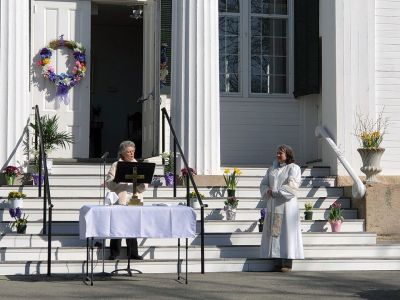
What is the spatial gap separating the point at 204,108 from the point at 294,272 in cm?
332

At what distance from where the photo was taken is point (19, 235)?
473 inches

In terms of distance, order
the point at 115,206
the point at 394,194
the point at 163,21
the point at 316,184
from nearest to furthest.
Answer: the point at 115,206, the point at 394,194, the point at 316,184, the point at 163,21

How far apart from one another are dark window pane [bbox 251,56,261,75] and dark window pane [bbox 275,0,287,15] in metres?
0.90

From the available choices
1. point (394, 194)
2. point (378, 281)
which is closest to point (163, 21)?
point (394, 194)

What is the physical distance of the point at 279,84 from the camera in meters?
17.1

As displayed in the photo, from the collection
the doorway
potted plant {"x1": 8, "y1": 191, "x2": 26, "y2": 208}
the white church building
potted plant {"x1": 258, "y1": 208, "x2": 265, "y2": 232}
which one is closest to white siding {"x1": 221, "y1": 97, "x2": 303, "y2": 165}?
the white church building

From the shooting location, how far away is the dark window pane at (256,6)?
1711 cm

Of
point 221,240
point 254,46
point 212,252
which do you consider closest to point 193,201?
point 221,240

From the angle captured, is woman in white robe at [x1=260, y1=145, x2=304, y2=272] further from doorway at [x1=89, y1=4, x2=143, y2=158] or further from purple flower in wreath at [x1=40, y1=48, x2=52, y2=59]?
doorway at [x1=89, y1=4, x2=143, y2=158]

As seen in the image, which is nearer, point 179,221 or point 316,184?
point 179,221

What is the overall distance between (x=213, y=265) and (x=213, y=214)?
1595 mm

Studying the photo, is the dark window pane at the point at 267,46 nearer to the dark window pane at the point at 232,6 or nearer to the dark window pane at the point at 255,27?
the dark window pane at the point at 255,27

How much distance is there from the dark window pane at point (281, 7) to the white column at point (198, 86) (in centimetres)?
316

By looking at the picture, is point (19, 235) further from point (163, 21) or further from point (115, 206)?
point (163, 21)
